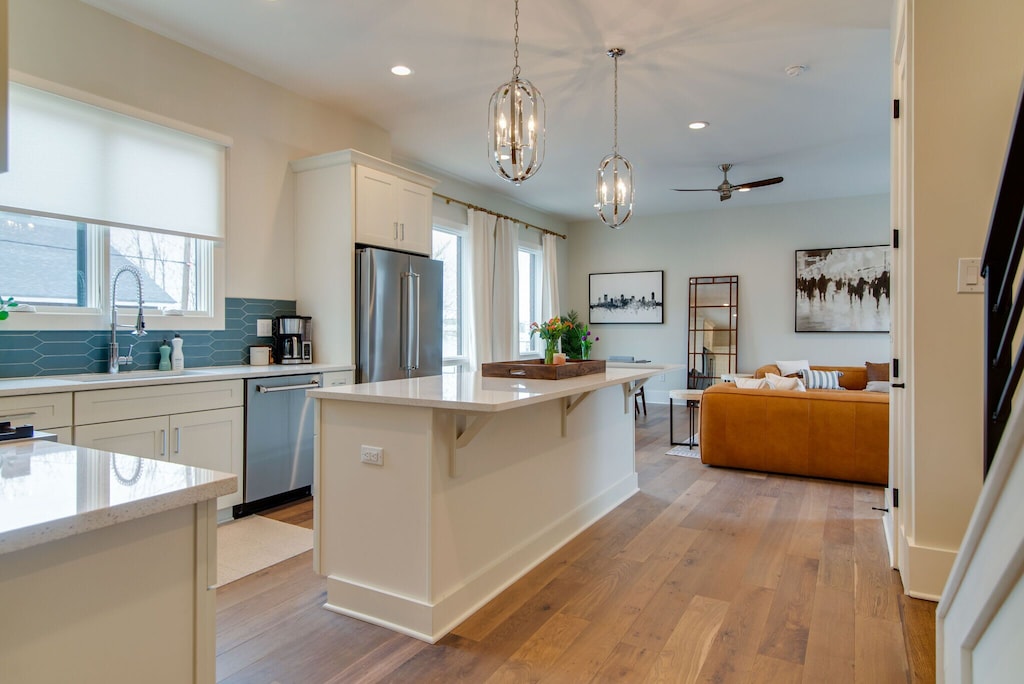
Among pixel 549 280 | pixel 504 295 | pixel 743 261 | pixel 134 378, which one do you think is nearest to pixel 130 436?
pixel 134 378

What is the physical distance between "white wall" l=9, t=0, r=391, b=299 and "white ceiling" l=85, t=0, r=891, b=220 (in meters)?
0.13

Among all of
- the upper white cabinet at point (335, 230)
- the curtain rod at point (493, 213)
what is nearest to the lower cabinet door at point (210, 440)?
the upper white cabinet at point (335, 230)

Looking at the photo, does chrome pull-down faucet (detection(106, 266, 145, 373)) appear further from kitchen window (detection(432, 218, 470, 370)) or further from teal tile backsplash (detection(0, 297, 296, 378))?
kitchen window (detection(432, 218, 470, 370))

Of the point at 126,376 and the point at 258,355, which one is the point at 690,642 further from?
the point at 258,355

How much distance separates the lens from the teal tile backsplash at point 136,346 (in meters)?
2.96

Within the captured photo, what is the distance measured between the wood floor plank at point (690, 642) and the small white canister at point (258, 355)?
3.18 meters

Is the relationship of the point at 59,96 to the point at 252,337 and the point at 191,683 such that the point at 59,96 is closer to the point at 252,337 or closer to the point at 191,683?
the point at 252,337

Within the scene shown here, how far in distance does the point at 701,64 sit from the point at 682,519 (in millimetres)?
3032

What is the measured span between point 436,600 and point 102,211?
113 inches

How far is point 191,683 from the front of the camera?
981mm

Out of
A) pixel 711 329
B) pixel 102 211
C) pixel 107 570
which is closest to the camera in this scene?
pixel 107 570

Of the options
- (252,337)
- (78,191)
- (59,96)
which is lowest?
(252,337)

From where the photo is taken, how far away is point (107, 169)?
3270mm

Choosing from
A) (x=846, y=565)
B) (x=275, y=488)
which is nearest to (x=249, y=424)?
(x=275, y=488)
